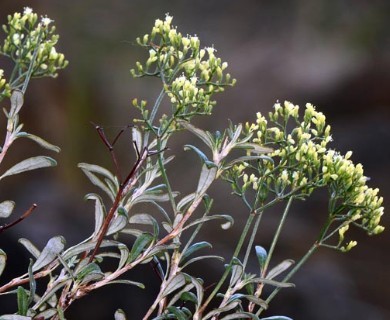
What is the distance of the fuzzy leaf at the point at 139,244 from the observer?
0.63 metres

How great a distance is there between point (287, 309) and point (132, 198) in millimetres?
1822

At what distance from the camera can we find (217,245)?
2584 mm

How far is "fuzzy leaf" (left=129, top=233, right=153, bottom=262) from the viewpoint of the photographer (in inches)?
25.0

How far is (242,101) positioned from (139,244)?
2126 millimetres

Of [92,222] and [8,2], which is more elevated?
[8,2]

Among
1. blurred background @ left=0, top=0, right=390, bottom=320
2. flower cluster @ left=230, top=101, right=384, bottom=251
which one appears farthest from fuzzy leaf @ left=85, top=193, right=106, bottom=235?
blurred background @ left=0, top=0, right=390, bottom=320

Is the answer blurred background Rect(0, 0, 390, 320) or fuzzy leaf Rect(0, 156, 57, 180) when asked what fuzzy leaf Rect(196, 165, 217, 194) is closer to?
fuzzy leaf Rect(0, 156, 57, 180)

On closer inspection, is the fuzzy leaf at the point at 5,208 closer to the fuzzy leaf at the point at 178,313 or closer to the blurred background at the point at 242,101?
the fuzzy leaf at the point at 178,313

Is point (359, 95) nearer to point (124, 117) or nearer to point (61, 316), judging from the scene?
point (124, 117)

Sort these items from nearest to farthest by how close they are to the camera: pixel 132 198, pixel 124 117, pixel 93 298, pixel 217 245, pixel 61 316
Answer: pixel 61 316
pixel 132 198
pixel 93 298
pixel 217 245
pixel 124 117

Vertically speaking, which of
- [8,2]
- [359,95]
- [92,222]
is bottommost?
[92,222]

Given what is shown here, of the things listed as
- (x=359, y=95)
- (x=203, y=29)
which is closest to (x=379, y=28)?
(x=359, y=95)

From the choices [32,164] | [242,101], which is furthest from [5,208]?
[242,101]

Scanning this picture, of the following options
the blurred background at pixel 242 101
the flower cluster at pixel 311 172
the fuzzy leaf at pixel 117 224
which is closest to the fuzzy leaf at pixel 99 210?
the fuzzy leaf at pixel 117 224
